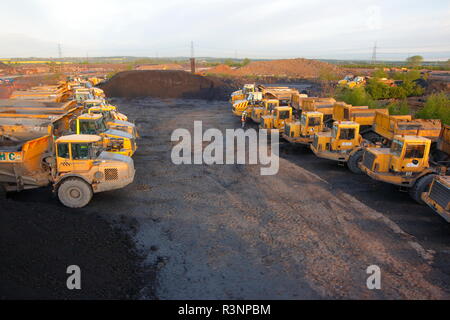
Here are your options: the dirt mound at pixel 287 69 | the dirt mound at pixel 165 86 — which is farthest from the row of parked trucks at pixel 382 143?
the dirt mound at pixel 287 69

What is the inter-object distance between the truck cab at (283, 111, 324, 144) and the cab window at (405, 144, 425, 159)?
6482mm

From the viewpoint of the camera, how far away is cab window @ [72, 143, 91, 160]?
10.1m

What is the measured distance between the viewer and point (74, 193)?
10.2 m

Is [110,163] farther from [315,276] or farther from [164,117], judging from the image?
[164,117]

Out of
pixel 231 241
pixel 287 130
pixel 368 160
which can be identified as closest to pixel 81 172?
pixel 231 241

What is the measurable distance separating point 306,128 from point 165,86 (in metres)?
33.8

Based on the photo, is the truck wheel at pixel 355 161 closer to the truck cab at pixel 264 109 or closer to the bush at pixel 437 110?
the truck cab at pixel 264 109

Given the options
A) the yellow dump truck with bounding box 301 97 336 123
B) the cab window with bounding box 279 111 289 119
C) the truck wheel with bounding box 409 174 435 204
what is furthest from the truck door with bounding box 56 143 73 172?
the yellow dump truck with bounding box 301 97 336 123

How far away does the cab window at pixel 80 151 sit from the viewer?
10.1m

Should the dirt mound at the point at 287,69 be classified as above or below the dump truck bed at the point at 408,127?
above

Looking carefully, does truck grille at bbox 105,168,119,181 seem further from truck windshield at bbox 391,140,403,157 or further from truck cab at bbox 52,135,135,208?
truck windshield at bbox 391,140,403,157

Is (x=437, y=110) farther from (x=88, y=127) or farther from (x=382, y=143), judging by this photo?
(x=88, y=127)
